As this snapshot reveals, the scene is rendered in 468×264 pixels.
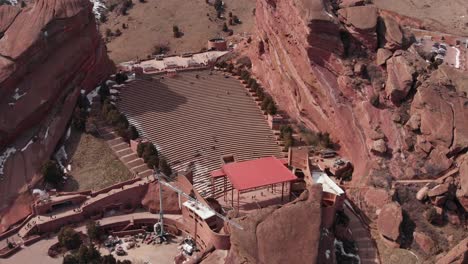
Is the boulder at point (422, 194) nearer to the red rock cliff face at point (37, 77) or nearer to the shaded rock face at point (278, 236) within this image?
the shaded rock face at point (278, 236)

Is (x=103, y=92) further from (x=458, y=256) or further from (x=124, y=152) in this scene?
(x=458, y=256)

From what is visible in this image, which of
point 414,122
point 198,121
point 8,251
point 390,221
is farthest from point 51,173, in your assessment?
point 414,122

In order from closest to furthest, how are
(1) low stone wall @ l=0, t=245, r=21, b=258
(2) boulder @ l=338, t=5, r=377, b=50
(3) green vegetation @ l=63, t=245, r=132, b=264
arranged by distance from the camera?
(3) green vegetation @ l=63, t=245, r=132, b=264, (1) low stone wall @ l=0, t=245, r=21, b=258, (2) boulder @ l=338, t=5, r=377, b=50

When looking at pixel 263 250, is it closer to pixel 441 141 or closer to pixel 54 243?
pixel 54 243

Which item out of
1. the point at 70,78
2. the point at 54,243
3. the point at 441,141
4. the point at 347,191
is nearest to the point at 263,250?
the point at 347,191

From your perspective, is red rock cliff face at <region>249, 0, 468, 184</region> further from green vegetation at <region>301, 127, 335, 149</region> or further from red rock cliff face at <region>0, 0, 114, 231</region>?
red rock cliff face at <region>0, 0, 114, 231</region>

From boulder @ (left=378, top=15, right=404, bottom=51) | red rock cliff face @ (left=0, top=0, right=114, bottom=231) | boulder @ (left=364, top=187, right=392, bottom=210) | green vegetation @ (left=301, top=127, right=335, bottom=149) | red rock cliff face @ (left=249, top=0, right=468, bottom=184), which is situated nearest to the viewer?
boulder @ (left=364, top=187, right=392, bottom=210)

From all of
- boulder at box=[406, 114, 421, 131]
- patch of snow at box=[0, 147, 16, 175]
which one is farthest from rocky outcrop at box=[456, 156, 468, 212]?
patch of snow at box=[0, 147, 16, 175]

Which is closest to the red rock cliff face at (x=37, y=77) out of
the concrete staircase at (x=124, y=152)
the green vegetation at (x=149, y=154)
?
the concrete staircase at (x=124, y=152)
